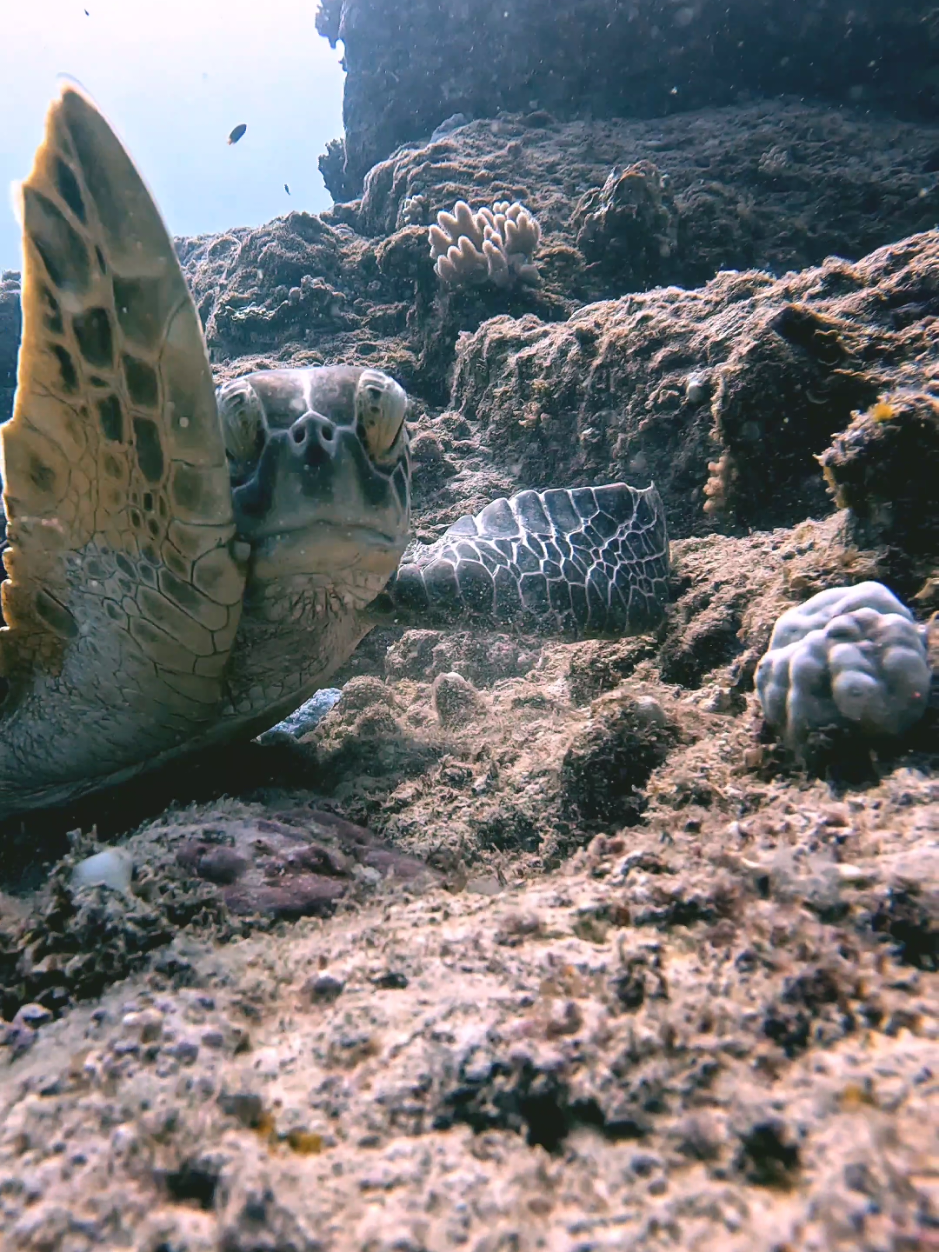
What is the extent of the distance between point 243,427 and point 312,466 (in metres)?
0.19

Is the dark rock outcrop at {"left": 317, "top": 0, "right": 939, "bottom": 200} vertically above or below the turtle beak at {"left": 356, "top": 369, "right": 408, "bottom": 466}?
above

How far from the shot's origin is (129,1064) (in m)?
0.71

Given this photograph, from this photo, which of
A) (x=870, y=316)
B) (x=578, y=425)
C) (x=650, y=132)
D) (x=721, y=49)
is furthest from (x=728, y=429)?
(x=721, y=49)

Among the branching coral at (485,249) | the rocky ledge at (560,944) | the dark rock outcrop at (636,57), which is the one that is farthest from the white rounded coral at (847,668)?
the dark rock outcrop at (636,57)

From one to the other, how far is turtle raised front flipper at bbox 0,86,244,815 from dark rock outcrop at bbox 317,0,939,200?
900 cm

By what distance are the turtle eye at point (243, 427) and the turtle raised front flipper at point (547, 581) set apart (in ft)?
2.82

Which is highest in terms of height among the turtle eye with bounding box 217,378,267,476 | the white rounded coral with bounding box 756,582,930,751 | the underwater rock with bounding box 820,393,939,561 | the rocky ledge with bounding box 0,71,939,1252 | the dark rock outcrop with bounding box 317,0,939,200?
the dark rock outcrop with bounding box 317,0,939,200

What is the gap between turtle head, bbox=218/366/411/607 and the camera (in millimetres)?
1510

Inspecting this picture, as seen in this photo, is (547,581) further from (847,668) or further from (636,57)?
(636,57)

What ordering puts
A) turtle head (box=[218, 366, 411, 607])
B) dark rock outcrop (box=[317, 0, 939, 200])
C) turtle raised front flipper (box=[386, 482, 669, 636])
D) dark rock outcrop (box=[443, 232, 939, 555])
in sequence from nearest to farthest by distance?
turtle head (box=[218, 366, 411, 607]), dark rock outcrop (box=[443, 232, 939, 555]), turtle raised front flipper (box=[386, 482, 669, 636]), dark rock outcrop (box=[317, 0, 939, 200])

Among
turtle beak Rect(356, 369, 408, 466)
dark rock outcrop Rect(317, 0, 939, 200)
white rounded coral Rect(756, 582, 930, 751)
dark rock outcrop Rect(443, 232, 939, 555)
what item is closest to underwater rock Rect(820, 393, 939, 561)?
dark rock outcrop Rect(443, 232, 939, 555)

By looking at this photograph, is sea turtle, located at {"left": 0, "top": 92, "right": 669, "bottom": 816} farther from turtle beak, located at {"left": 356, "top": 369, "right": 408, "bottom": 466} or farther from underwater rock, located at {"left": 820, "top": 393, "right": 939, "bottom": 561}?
underwater rock, located at {"left": 820, "top": 393, "right": 939, "bottom": 561}

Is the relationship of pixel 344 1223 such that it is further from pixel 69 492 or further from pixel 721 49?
pixel 721 49

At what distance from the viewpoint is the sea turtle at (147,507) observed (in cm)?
117
